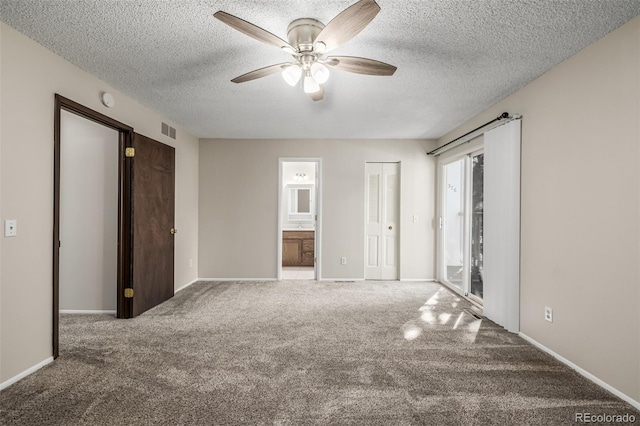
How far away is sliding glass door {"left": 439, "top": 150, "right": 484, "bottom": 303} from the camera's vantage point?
4113 millimetres

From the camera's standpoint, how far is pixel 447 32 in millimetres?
2100

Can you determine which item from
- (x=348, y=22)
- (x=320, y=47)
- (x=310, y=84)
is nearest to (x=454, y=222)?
(x=310, y=84)

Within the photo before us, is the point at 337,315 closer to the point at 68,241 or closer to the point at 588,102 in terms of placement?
the point at 588,102

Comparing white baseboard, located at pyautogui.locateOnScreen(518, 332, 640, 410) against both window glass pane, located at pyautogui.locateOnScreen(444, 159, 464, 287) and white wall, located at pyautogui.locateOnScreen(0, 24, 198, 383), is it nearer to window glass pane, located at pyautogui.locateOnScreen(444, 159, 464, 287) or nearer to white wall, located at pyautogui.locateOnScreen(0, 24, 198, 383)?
window glass pane, located at pyautogui.locateOnScreen(444, 159, 464, 287)

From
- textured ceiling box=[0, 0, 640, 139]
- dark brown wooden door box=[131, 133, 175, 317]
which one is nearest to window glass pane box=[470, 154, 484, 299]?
textured ceiling box=[0, 0, 640, 139]

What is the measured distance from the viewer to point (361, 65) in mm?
2127

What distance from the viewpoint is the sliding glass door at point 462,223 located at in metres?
4.11

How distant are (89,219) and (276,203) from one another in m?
2.58

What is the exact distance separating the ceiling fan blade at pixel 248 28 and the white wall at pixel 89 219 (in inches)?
101

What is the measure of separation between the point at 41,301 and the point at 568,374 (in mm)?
3963

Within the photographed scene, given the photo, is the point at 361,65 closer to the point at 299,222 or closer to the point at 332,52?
the point at 332,52

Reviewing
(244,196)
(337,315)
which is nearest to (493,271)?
(337,315)

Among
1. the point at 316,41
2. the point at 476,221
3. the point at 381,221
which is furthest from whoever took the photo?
the point at 381,221

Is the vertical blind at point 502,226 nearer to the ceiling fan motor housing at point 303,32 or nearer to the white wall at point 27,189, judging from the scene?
the ceiling fan motor housing at point 303,32
